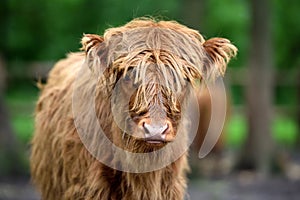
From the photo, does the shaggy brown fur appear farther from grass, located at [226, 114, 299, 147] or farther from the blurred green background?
grass, located at [226, 114, 299, 147]

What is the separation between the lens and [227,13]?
24.5 metres

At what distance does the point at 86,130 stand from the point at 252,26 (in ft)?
29.1

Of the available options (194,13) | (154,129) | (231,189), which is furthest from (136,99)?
(194,13)

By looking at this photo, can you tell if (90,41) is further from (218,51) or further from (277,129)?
(277,129)

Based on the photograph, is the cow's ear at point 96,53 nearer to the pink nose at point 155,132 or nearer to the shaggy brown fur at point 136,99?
the shaggy brown fur at point 136,99

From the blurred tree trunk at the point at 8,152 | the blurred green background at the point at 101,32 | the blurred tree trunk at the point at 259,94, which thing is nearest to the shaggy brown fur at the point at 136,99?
the blurred tree trunk at the point at 8,152

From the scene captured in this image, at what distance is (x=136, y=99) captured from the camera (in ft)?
17.5

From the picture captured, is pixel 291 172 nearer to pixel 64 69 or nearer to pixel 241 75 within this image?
pixel 64 69

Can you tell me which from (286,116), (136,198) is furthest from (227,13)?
(136,198)

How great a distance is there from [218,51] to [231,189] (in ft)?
21.9

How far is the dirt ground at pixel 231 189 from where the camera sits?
11.3m

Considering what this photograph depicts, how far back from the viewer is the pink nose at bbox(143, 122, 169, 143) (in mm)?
5160

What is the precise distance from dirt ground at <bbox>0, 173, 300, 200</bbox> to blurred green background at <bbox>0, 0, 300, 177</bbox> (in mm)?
5765

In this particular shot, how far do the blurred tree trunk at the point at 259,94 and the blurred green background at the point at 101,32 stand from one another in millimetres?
4491
